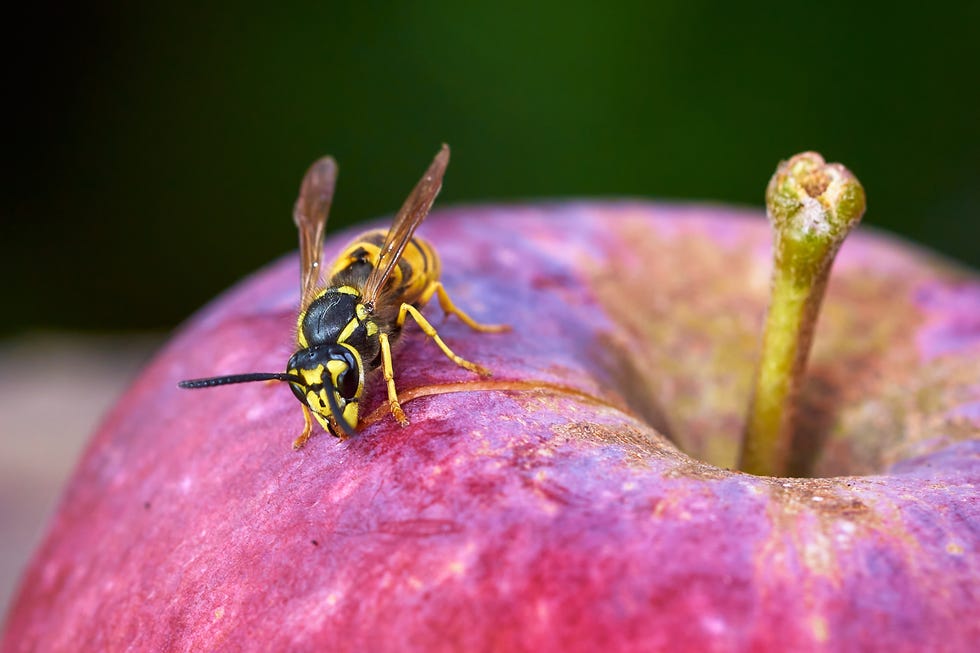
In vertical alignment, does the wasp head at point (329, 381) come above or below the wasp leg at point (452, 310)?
below

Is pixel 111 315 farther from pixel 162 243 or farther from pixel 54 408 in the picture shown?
pixel 54 408

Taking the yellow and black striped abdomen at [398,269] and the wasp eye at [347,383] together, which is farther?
the yellow and black striped abdomen at [398,269]

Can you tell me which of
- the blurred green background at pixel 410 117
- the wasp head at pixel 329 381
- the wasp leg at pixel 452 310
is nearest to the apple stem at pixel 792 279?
the wasp leg at pixel 452 310

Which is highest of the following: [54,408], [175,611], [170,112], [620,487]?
[170,112]

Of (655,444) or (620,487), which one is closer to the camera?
(620,487)

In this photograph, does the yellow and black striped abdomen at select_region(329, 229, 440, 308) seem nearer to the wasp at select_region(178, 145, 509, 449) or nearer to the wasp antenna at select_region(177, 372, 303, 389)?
the wasp at select_region(178, 145, 509, 449)

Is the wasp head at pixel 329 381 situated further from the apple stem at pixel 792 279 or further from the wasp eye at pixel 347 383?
the apple stem at pixel 792 279

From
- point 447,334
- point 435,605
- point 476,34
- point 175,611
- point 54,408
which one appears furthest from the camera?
point 476,34

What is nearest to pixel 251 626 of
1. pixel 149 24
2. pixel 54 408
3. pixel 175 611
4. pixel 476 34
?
pixel 175 611

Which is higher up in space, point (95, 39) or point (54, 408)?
point (95, 39)
